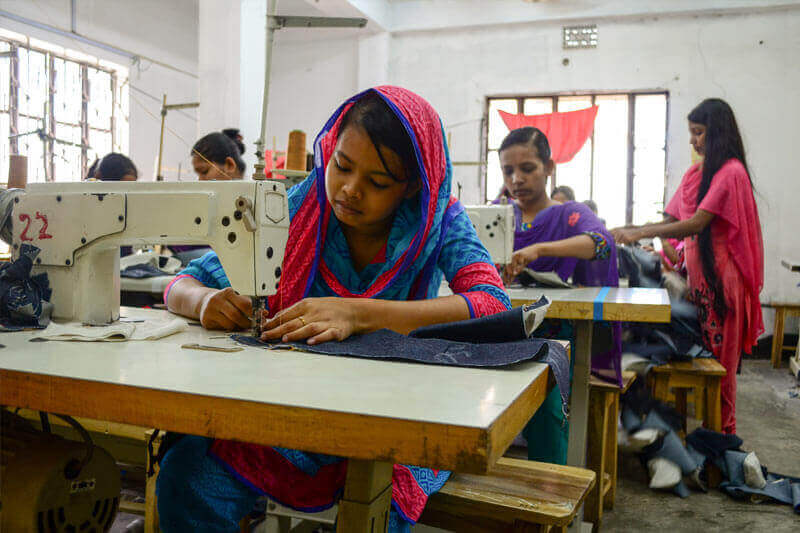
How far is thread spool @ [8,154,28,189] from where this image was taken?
5.38 ft

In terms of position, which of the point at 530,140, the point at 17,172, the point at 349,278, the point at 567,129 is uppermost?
the point at 567,129

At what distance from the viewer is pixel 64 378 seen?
2.55 feet

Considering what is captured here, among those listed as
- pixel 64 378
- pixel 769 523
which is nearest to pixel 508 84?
pixel 769 523

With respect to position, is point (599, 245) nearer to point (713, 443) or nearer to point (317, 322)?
point (713, 443)

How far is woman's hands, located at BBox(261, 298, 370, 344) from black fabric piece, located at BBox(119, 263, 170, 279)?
1.75 m

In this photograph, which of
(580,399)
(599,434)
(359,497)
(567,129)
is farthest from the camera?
(567,129)

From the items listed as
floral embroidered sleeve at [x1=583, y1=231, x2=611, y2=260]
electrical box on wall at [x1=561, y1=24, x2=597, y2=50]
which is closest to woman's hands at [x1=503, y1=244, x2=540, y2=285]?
floral embroidered sleeve at [x1=583, y1=231, x2=611, y2=260]

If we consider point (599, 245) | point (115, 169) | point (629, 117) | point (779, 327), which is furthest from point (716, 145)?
point (629, 117)

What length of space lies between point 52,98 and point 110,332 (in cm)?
763

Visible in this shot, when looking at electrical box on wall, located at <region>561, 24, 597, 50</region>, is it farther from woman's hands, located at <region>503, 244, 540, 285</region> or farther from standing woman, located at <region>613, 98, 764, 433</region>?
woman's hands, located at <region>503, 244, 540, 285</region>

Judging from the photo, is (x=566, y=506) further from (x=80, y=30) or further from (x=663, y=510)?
(x=80, y=30)

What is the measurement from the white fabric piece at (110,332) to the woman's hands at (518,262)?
158cm

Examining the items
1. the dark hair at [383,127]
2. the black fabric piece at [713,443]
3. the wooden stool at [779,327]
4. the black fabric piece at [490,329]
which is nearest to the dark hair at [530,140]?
the black fabric piece at [713,443]

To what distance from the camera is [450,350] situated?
94 centimetres
